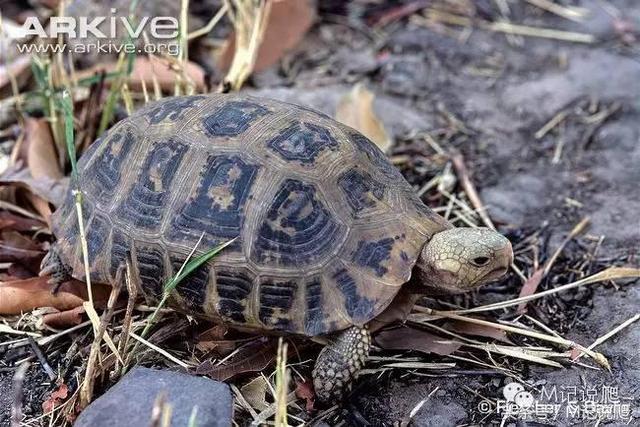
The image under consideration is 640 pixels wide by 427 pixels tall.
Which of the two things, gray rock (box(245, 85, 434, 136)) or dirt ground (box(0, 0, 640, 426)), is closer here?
dirt ground (box(0, 0, 640, 426))

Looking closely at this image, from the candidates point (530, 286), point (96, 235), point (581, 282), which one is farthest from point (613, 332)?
point (96, 235)

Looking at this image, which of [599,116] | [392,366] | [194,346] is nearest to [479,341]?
[392,366]

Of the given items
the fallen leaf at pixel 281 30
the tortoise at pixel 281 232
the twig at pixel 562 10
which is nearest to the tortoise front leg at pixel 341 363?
the tortoise at pixel 281 232

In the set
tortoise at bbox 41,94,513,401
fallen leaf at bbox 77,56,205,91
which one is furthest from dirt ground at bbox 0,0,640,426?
fallen leaf at bbox 77,56,205,91

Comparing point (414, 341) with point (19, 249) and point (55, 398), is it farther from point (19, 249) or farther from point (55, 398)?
point (19, 249)

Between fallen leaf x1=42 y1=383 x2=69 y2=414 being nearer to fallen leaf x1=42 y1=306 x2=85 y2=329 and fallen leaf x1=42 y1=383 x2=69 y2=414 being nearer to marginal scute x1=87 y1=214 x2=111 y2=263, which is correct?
fallen leaf x1=42 y1=306 x2=85 y2=329

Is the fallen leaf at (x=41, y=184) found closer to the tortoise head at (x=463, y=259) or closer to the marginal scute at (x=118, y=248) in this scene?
the marginal scute at (x=118, y=248)
